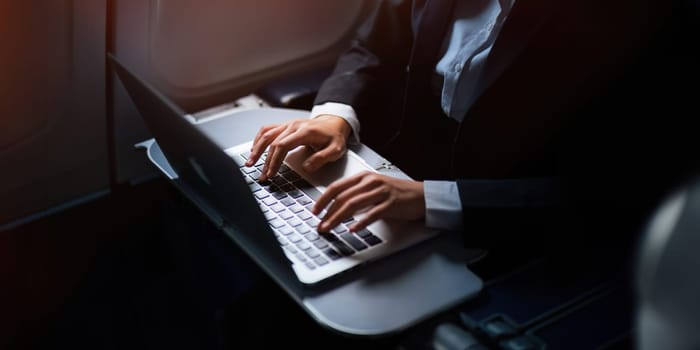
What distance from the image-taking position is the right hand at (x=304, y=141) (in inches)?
45.7

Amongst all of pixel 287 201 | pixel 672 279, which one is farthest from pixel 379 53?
pixel 672 279

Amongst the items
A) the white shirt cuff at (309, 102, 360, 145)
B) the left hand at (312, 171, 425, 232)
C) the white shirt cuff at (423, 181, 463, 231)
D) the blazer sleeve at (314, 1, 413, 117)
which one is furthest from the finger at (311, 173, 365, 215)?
the blazer sleeve at (314, 1, 413, 117)

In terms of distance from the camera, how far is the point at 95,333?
1.63m

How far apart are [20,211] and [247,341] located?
817 mm

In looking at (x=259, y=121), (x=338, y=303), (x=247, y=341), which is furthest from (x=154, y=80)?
(x=338, y=303)

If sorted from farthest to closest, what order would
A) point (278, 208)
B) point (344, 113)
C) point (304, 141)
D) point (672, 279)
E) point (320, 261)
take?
point (344, 113), point (304, 141), point (278, 208), point (320, 261), point (672, 279)

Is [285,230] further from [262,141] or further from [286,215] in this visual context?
[262,141]

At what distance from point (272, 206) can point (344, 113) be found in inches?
11.1

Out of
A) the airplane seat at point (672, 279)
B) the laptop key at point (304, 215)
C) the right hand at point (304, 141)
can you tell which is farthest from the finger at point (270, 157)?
the airplane seat at point (672, 279)

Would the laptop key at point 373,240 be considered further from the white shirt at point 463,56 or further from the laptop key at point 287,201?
the white shirt at point 463,56

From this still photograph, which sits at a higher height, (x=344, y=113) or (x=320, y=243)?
(x=344, y=113)

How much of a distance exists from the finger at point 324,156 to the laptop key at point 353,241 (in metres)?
0.17

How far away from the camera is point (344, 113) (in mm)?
1310

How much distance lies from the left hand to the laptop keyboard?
2cm
